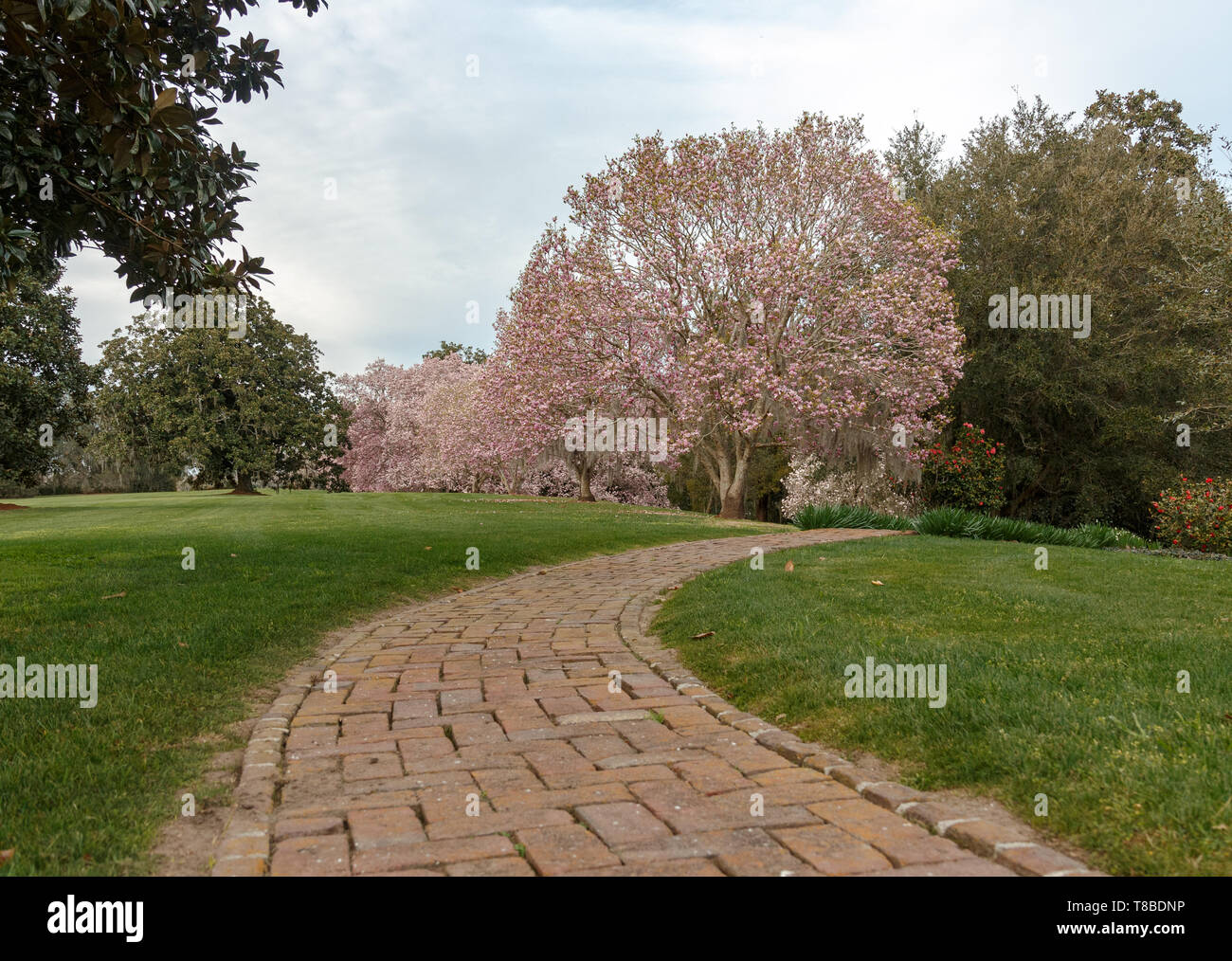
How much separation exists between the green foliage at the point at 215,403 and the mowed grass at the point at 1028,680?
28.1 metres

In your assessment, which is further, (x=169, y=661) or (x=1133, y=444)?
(x=1133, y=444)

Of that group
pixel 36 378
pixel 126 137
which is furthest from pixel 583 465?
pixel 126 137

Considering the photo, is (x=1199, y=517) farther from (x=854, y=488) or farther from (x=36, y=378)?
(x=36, y=378)

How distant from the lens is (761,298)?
18828mm

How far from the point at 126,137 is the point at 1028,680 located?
6.01 m

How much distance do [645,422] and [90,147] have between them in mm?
18411

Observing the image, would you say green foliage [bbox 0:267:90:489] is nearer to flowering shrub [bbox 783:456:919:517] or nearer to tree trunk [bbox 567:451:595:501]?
tree trunk [bbox 567:451:595:501]

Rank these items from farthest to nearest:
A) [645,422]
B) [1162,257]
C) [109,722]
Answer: [645,422] → [1162,257] → [109,722]

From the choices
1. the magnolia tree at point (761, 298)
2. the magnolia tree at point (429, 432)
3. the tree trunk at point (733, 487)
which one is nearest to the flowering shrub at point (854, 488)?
the tree trunk at point (733, 487)

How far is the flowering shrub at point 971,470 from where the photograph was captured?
20.6m

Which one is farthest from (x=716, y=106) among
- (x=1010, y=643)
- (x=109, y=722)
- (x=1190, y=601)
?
(x=109, y=722)

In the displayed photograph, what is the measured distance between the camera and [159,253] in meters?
5.68
